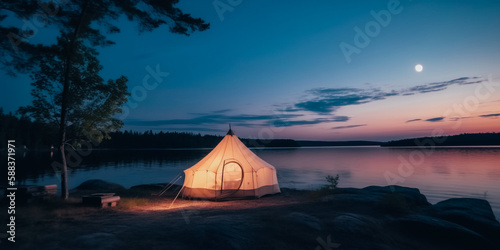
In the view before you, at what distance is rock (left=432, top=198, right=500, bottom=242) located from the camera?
9.41 meters

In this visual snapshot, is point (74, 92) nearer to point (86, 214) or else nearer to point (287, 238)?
point (86, 214)

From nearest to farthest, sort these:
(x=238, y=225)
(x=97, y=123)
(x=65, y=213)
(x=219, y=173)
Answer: (x=238, y=225) < (x=65, y=213) < (x=97, y=123) < (x=219, y=173)

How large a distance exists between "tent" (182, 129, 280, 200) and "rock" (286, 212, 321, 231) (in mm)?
6287

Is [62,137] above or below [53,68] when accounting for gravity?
below

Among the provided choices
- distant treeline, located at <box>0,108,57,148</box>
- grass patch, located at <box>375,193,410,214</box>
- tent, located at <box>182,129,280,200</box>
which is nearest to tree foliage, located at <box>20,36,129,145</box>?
tent, located at <box>182,129,280,200</box>

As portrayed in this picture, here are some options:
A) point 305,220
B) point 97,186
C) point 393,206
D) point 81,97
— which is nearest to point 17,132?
point 97,186

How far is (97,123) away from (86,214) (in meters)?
4.80

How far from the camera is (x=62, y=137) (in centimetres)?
1273

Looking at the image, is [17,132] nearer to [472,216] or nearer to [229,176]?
[229,176]

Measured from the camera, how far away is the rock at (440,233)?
27.8 ft

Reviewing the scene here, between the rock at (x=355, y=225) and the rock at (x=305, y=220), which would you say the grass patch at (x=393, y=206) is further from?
the rock at (x=305, y=220)

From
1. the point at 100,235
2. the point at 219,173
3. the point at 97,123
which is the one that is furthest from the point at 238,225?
the point at 97,123

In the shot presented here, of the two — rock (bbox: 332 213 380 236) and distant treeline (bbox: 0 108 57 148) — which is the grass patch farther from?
distant treeline (bbox: 0 108 57 148)

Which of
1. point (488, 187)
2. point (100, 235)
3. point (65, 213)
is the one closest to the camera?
point (100, 235)
